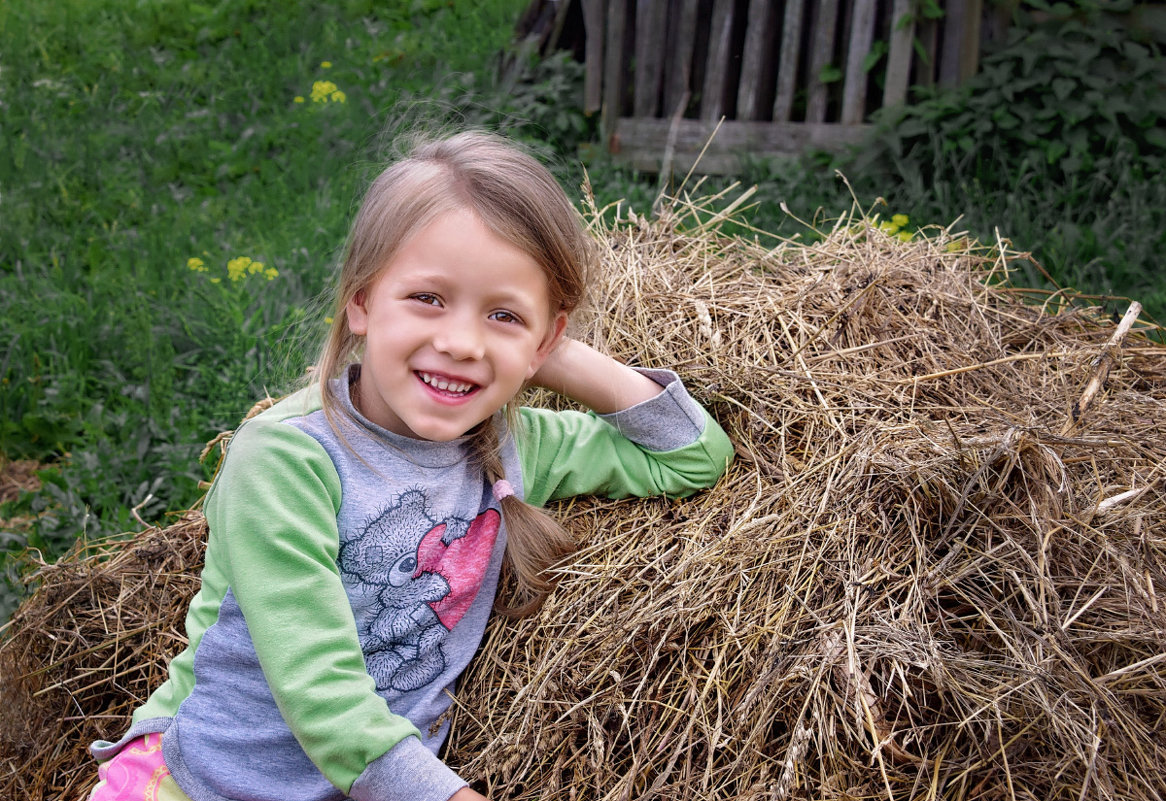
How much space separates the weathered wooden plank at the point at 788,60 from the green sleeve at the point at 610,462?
3.81m

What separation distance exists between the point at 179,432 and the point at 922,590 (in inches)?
94.2

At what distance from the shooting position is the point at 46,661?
224cm

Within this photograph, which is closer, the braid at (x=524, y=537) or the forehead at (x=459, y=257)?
the forehead at (x=459, y=257)

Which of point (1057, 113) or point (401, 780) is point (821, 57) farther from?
point (401, 780)

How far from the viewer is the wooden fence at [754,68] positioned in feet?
16.8

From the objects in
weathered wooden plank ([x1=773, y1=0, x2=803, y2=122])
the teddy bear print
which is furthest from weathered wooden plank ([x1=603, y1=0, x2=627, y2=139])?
the teddy bear print

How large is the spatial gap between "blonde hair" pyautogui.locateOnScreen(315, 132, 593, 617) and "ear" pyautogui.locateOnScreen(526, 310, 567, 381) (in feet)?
0.10

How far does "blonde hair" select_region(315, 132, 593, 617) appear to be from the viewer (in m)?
1.74

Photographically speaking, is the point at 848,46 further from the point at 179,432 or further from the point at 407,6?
the point at 179,432

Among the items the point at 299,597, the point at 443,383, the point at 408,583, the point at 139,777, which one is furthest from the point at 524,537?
the point at 139,777

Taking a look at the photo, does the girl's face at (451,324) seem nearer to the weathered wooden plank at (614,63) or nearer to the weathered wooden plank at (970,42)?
the weathered wooden plank at (970,42)

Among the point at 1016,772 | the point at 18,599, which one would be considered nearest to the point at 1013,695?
the point at 1016,772

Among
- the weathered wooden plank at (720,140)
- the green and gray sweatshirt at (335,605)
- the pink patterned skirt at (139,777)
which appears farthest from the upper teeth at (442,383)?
the weathered wooden plank at (720,140)

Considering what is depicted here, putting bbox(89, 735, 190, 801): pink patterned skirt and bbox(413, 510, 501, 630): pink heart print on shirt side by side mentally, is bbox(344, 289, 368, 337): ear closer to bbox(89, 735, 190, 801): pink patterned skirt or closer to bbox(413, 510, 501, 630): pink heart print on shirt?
bbox(413, 510, 501, 630): pink heart print on shirt
